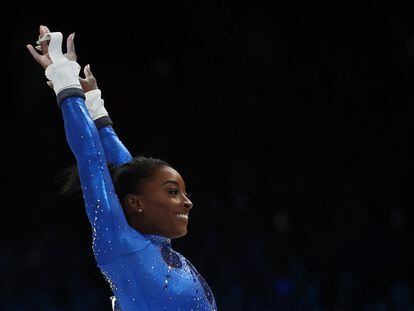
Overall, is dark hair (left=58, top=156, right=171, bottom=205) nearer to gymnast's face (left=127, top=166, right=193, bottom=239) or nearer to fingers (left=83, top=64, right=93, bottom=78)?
gymnast's face (left=127, top=166, right=193, bottom=239)

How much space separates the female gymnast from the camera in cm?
183

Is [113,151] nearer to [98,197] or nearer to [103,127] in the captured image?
[103,127]

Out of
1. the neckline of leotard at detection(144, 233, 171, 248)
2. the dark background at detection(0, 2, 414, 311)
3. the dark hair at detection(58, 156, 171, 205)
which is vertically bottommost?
the dark background at detection(0, 2, 414, 311)

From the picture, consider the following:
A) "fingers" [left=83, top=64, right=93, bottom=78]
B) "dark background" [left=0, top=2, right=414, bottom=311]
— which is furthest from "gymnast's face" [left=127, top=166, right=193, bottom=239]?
"dark background" [left=0, top=2, right=414, bottom=311]

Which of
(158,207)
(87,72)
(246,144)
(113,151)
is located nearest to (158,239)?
(158,207)

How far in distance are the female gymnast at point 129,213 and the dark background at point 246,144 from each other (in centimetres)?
219

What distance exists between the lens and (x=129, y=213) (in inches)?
77.6

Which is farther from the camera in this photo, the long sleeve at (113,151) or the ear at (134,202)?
the long sleeve at (113,151)

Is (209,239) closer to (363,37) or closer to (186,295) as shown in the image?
(363,37)

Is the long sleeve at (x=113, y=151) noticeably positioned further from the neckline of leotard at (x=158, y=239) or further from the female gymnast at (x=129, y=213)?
the neckline of leotard at (x=158, y=239)

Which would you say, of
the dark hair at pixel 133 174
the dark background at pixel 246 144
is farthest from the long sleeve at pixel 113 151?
the dark background at pixel 246 144

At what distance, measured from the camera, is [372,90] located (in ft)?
15.5

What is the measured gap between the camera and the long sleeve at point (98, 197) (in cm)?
182

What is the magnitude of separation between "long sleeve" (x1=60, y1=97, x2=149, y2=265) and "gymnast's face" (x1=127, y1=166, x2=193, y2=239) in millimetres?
97
